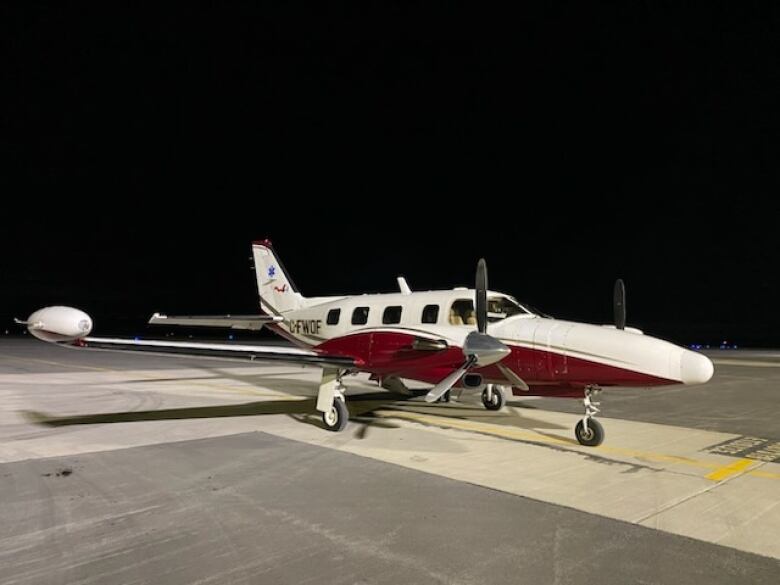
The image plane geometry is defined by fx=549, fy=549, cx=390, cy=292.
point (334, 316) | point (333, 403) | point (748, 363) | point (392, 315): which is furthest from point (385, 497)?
point (748, 363)

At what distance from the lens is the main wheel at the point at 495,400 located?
1281 centimetres

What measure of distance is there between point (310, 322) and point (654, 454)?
8.09 m

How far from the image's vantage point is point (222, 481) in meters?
6.93

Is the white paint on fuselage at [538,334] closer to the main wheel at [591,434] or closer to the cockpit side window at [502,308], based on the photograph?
the cockpit side window at [502,308]

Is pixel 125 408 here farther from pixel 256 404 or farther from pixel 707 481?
pixel 707 481

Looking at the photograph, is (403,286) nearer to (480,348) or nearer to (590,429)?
(480,348)

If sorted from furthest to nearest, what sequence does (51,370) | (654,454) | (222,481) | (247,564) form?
(51,370) → (654,454) → (222,481) → (247,564)

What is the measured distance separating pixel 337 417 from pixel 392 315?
2400 millimetres

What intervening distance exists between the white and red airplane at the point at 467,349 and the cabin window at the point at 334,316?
2 centimetres

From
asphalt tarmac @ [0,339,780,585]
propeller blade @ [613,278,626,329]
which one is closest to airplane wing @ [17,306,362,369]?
asphalt tarmac @ [0,339,780,585]

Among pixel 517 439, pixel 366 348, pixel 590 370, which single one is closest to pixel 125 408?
pixel 366 348

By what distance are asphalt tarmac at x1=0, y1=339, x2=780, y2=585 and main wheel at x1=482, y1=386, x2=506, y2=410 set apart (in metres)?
0.53

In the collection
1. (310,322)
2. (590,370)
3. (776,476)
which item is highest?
(310,322)

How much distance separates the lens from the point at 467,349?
889 centimetres
